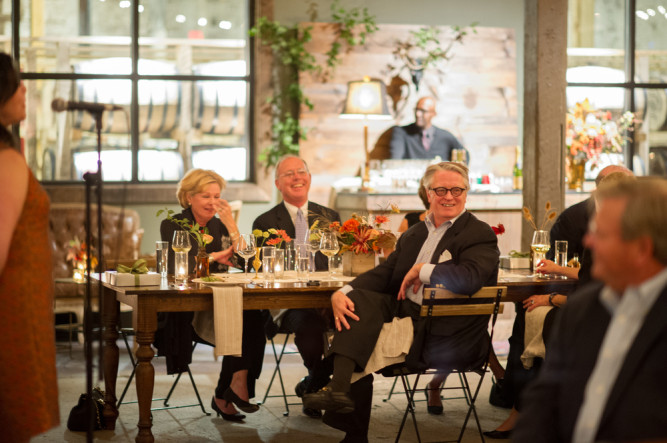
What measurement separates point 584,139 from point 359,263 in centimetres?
450

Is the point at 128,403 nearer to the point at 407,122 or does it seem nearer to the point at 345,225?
the point at 345,225

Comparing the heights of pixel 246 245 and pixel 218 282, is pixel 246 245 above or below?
above

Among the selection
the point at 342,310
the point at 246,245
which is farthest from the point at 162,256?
the point at 342,310

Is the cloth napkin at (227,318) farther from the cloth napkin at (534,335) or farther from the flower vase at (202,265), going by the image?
the cloth napkin at (534,335)

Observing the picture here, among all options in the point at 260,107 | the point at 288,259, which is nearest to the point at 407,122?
the point at 260,107

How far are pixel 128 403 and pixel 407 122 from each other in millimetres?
4506

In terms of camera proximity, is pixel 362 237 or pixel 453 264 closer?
pixel 453 264

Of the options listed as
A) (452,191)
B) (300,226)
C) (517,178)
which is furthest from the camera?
(517,178)

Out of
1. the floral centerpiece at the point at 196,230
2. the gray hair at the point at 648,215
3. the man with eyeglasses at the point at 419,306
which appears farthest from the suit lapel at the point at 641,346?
the floral centerpiece at the point at 196,230

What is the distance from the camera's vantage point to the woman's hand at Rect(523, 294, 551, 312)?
4.47m

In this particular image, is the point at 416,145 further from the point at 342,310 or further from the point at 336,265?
the point at 342,310

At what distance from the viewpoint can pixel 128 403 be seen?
5047 mm

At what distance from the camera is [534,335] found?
4441 mm

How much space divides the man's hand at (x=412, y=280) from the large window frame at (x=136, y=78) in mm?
4406
